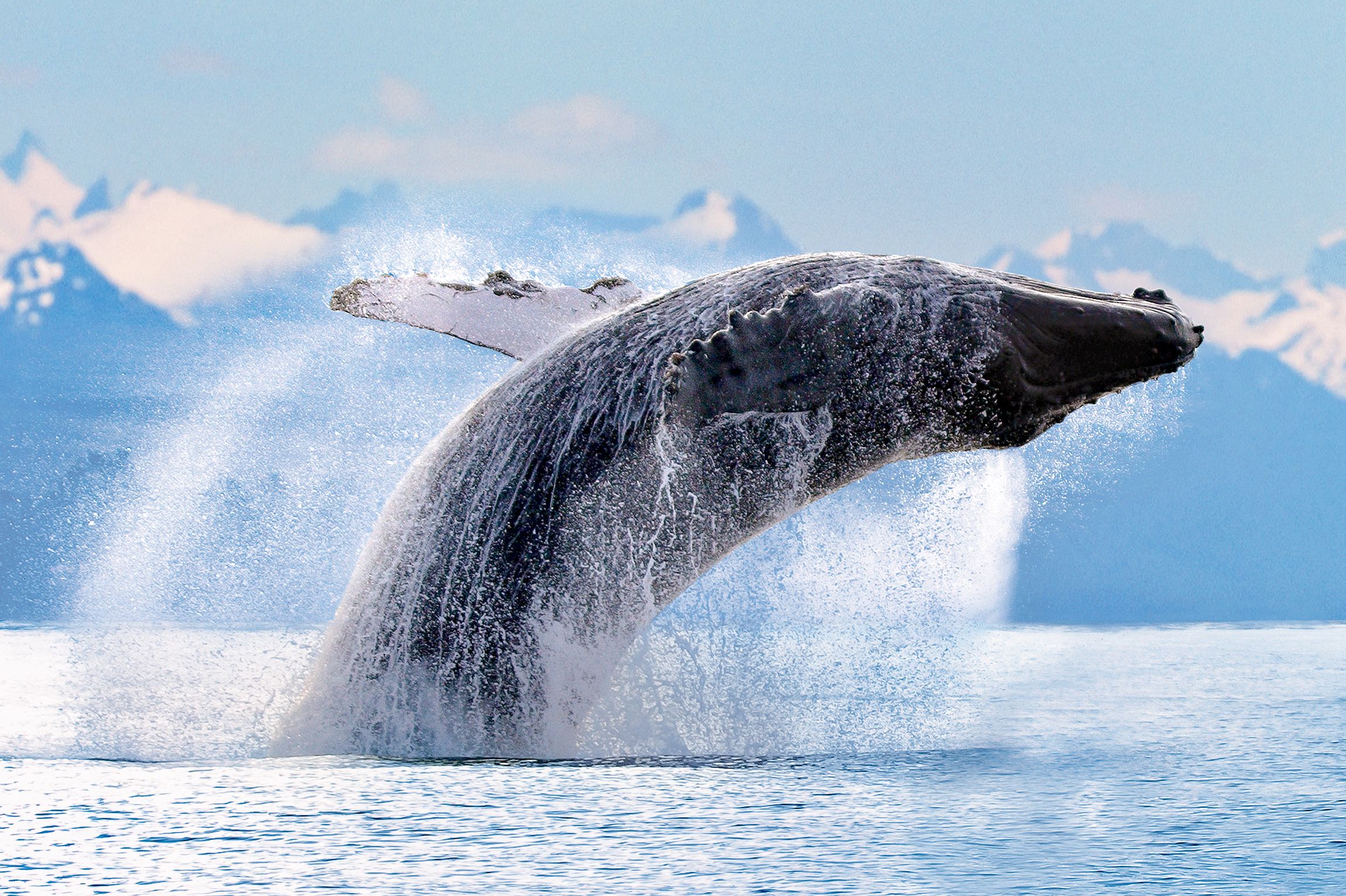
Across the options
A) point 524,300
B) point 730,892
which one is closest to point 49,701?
point 524,300

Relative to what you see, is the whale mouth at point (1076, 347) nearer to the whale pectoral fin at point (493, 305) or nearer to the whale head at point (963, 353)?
the whale head at point (963, 353)

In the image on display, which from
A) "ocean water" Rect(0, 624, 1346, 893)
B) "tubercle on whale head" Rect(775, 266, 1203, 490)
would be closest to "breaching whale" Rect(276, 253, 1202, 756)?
"tubercle on whale head" Rect(775, 266, 1203, 490)

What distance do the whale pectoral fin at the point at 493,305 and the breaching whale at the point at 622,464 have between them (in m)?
0.07

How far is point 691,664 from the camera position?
9938 mm

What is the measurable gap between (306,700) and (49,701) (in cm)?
496

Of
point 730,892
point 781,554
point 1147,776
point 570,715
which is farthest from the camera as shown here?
point 781,554

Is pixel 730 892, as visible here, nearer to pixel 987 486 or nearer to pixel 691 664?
pixel 691 664

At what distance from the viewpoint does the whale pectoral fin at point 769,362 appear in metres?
6.74

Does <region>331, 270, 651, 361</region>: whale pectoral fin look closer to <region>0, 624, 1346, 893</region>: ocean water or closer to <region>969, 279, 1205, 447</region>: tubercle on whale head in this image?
<region>0, 624, 1346, 893</region>: ocean water

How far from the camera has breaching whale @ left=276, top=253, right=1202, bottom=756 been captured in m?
7.63

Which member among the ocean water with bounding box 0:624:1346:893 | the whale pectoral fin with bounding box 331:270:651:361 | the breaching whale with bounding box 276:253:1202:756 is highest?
the whale pectoral fin with bounding box 331:270:651:361

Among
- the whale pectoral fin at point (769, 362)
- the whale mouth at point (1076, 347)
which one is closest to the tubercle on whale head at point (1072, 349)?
the whale mouth at point (1076, 347)

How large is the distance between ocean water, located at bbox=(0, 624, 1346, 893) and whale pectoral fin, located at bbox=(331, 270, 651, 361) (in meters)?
2.34

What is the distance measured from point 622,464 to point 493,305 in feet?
5.88
